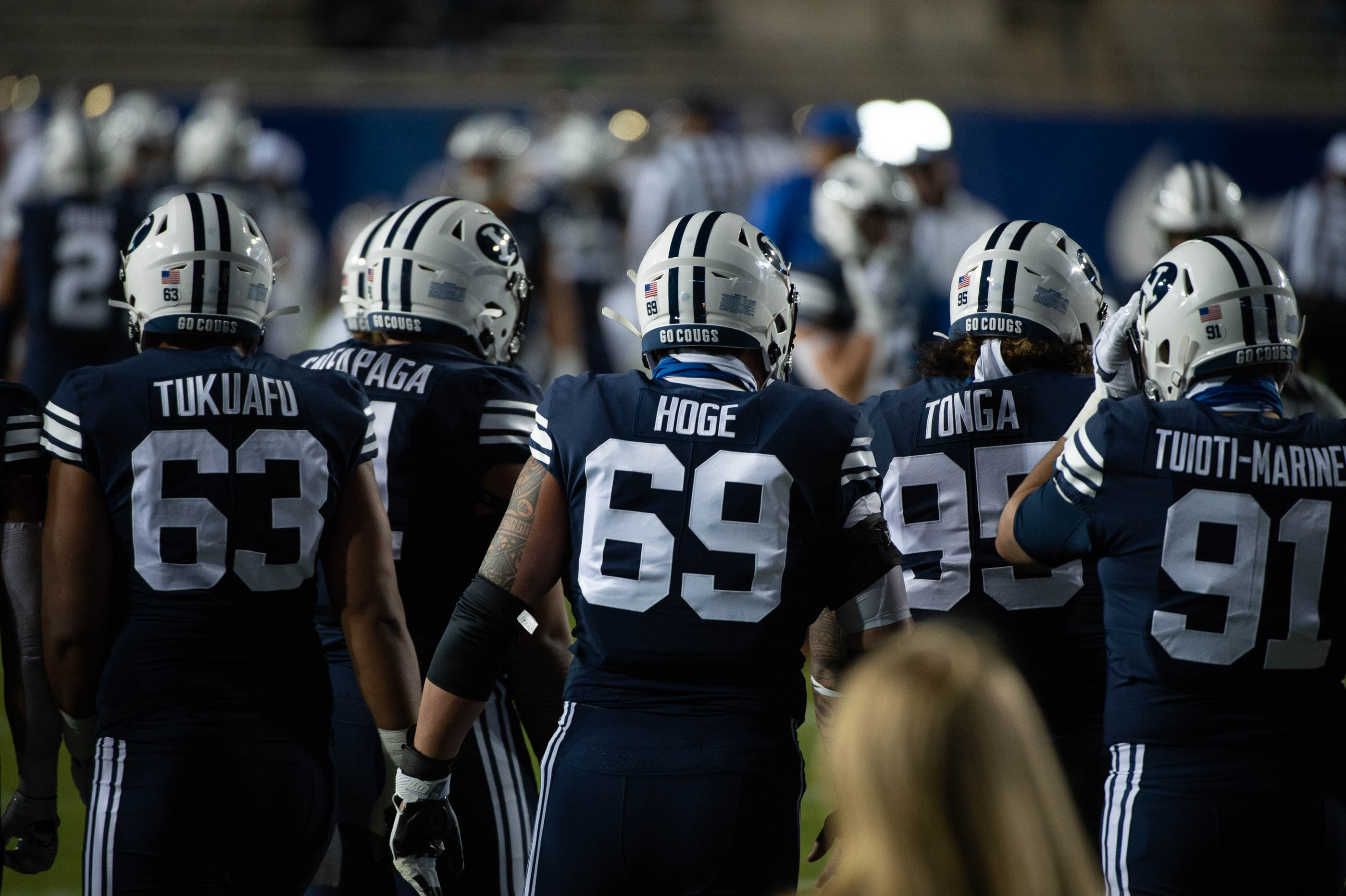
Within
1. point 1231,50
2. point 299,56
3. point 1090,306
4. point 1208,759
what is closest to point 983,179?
point 1231,50

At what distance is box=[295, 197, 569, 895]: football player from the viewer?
3.61 meters

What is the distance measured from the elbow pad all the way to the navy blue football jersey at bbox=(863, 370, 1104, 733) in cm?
117

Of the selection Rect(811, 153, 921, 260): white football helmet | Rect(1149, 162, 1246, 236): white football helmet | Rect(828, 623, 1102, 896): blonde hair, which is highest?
Rect(811, 153, 921, 260): white football helmet

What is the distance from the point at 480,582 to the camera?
306 centimetres

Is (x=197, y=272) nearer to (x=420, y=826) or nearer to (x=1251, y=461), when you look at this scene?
(x=420, y=826)

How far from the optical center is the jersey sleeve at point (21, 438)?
3188 mm

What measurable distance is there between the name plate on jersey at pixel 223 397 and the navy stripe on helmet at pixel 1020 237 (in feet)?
6.35

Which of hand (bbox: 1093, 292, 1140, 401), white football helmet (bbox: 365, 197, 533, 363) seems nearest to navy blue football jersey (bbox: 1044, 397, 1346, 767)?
hand (bbox: 1093, 292, 1140, 401)

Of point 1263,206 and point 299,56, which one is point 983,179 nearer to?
point 1263,206

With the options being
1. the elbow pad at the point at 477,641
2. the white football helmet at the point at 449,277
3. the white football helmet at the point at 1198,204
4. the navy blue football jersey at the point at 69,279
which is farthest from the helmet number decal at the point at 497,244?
the navy blue football jersey at the point at 69,279

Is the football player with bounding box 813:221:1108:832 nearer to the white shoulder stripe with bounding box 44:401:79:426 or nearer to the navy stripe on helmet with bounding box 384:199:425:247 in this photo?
the navy stripe on helmet with bounding box 384:199:425:247

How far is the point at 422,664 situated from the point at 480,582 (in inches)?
30.9

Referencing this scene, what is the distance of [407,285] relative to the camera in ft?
13.2

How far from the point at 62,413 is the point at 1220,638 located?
2.42 metres
